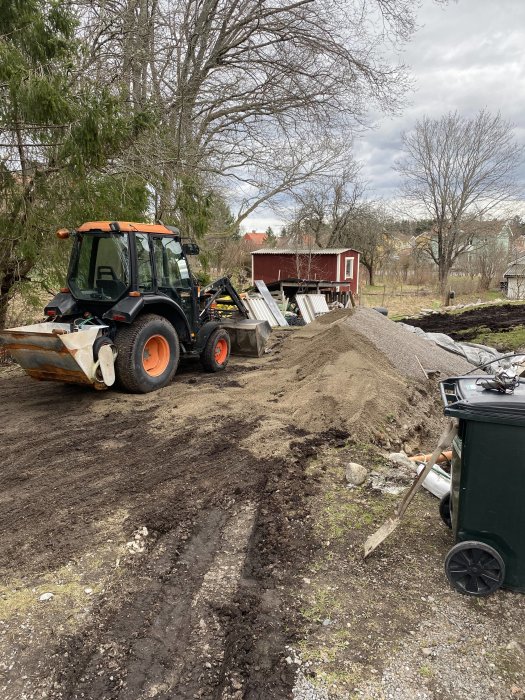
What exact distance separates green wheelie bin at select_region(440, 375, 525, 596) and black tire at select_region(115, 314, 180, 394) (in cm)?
443

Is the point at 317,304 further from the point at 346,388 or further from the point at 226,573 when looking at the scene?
the point at 226,573

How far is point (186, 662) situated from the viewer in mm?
2355

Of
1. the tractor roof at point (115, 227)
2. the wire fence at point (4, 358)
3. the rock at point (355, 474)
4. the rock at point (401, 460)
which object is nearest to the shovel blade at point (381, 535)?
the rock at point (355, 474)

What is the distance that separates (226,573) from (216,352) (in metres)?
5.36

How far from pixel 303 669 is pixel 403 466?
2.60 meters

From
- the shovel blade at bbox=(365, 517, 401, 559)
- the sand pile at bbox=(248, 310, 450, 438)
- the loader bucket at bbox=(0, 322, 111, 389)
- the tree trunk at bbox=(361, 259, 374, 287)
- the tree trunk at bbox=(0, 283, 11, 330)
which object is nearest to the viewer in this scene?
the shovel blade at bbox=(365, 517, 401, 559)

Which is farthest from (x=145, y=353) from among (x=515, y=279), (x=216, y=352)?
(x=515, y=279)

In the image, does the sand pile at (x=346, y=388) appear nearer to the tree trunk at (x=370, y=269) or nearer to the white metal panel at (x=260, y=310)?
the white metal panel at (x=260, y=310)

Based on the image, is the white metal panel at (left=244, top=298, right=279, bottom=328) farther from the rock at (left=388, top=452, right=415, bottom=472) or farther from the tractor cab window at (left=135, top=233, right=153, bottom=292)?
the rock at (left=388, top=452, right=415, bottom=472)

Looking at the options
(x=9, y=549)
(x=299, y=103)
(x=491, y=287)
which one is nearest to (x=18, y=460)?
(x=9, y=549)

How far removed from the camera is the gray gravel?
7.90 metres

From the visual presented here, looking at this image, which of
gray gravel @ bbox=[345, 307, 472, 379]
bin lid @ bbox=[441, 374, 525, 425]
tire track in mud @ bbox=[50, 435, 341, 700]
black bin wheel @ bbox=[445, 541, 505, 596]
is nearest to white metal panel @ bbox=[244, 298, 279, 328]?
gray gravel @ bbox=[345, 307, 472, 379]

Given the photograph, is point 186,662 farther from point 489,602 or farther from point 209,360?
point 209,360

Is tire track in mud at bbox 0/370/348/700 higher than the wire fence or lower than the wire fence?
lower
